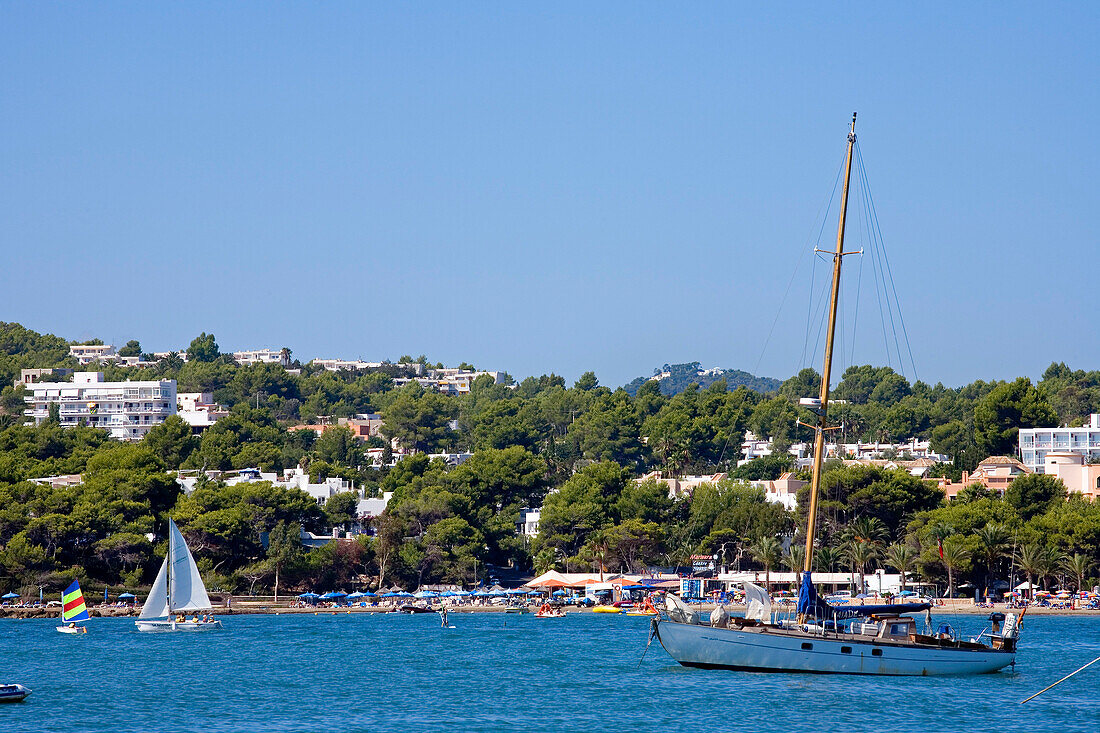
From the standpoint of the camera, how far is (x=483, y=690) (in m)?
46.9

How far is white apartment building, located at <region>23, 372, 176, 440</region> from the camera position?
168 meters

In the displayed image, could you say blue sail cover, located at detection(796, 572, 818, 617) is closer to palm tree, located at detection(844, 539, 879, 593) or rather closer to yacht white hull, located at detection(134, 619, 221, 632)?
yacht white hull, located at detection(134, 619, 221, 632)

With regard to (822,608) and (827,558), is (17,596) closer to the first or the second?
(827,558)

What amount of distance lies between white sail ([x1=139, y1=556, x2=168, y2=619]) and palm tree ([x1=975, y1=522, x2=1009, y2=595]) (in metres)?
44.4

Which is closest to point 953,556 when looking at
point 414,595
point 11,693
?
point 414,595

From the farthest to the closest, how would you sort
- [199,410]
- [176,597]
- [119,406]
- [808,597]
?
[119,406], [199,410], [176,597], [808,597]

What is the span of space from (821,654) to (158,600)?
3918 centimetres

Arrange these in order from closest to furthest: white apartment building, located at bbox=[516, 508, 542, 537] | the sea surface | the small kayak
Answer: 1. the sea surface
2. the small kayak
3. white apartment building, located at bbox=[516, 508, 542, 537]

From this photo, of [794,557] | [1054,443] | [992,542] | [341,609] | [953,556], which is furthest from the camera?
[1054,443]

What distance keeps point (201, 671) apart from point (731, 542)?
51469 mm

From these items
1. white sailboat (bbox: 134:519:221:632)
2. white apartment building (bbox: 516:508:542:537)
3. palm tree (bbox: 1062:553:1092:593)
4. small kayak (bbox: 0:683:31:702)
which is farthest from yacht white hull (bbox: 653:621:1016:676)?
white apartment building (bbox: 516:508:542:537)

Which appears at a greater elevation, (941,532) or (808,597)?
(941,532)

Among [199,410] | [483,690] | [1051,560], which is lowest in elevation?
[483,690]

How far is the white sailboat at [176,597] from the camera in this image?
72.2 metres
